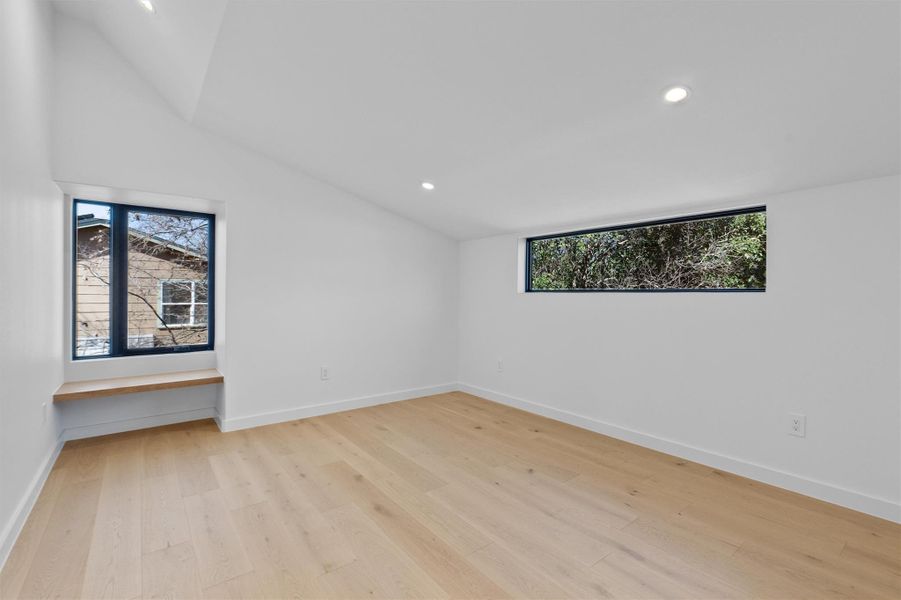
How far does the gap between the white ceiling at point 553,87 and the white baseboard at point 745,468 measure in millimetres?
1648

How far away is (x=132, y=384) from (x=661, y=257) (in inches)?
159

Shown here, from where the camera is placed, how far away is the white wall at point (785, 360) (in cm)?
215

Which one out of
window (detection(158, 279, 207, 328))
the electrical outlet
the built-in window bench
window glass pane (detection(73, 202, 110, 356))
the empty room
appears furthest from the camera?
window (detection(158, 279, 207, 328))

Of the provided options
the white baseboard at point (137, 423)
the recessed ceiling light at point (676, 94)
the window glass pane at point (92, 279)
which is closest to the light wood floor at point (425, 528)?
the white baseboard at point (137, 423)

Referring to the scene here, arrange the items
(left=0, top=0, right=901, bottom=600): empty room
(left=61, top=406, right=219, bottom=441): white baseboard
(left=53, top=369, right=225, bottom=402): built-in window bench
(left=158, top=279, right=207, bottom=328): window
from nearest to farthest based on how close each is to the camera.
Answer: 1. (left=0, top=0, right=901, bottom=600): empty room
2. (left=53, top=369, right=225, bottom=402): built-in window bench
3. (left=61, top=406, right=219, bottom=441): white baseboard
4. (left=158, top=279, right=207, bottom=328): window

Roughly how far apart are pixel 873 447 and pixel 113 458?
4449mm

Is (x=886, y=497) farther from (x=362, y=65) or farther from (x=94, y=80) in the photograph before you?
(x=94, y=80)

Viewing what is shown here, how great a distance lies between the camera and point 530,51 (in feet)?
5.88

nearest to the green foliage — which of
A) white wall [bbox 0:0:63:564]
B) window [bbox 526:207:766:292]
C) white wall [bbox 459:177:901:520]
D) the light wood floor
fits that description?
window [bbox 526:207:766:292]

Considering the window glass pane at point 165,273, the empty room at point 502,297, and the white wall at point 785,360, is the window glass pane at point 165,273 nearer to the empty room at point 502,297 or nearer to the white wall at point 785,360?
the empty room at point 502,297

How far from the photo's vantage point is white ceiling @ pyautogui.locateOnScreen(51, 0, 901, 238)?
1535 millimetres

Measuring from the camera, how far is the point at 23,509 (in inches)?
77.9

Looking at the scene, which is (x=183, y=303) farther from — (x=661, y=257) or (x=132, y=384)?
(x=661, y=257)

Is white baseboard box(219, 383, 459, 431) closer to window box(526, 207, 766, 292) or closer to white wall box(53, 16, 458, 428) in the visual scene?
white wall box(53, 16, 458, 428)
